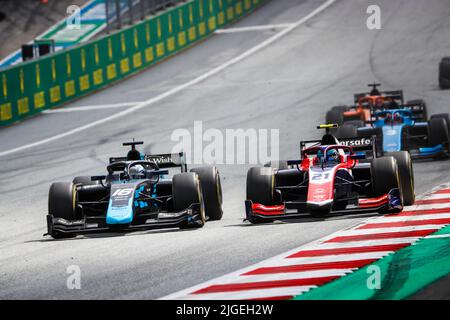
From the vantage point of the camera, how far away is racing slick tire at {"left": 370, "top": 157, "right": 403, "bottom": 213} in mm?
15539

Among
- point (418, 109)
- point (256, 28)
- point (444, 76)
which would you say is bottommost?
point (418, 109)

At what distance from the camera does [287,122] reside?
2872 cm

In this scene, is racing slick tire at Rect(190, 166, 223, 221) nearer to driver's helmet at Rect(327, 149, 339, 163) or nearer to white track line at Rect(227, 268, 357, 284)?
driver's helmet at Rect(327, 149, 339, 163)

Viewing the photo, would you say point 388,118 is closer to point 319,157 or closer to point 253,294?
point 319,157

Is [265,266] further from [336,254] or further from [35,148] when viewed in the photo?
[35,148]

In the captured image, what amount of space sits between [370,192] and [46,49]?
2479cm

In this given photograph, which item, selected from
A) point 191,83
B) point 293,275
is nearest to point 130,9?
point 191,83

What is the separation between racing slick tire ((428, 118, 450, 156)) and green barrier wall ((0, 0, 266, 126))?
14373mm

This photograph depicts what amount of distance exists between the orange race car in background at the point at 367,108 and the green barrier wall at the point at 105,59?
10.8 m

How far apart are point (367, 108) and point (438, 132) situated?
4295 mm

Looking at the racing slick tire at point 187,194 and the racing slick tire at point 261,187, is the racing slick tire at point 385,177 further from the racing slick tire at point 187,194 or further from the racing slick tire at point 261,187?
the racing slick tire at point 187,194

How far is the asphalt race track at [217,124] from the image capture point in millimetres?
12383

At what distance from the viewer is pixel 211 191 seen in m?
16.6

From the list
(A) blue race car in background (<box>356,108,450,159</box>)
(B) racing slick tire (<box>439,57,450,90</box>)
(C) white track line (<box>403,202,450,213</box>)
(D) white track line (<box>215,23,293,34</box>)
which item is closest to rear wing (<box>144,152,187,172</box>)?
(C) white track line (<box>403,202,450,213</box>)
